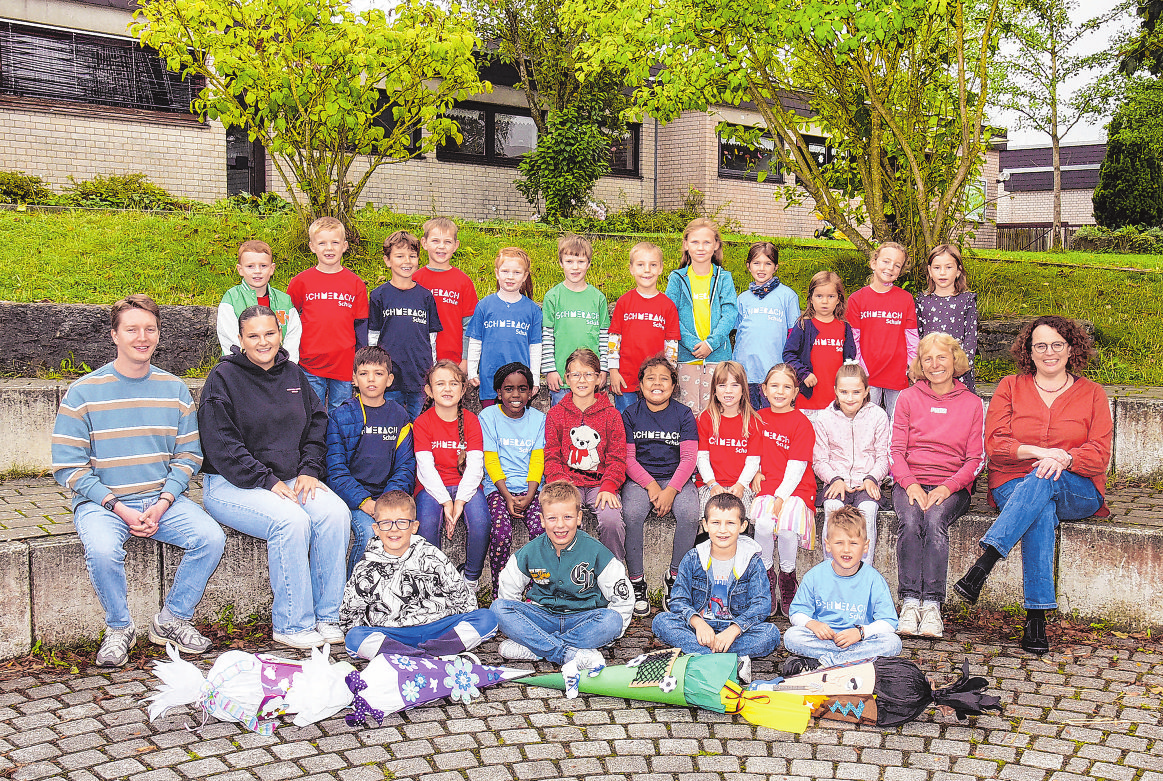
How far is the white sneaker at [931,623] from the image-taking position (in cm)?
517

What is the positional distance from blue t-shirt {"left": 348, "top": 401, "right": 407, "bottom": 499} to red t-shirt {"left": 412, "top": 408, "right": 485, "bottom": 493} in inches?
5.5

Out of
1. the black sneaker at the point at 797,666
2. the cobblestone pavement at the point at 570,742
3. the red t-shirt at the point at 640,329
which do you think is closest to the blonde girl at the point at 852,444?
the black sneaker at the point at 797,666

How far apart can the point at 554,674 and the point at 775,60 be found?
6640 millimetres

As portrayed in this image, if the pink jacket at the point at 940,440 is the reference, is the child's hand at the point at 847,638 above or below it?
below

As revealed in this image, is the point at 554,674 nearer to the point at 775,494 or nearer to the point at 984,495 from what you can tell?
the point at 775,494

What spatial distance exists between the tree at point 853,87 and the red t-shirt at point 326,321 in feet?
12.8

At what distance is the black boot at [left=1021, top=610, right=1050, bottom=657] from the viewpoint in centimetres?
496

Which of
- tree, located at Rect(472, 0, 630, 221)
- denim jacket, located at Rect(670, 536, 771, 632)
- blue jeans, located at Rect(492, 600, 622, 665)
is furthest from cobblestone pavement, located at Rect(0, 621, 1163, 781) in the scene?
tree, located at Rect(472, 0, 630, 221)

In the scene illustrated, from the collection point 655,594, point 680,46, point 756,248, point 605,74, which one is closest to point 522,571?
point 655,594

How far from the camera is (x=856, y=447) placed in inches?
223

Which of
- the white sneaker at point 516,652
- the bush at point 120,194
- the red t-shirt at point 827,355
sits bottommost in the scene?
the white sneaker at point 516,652

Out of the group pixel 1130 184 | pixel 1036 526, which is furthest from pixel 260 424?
pixel 1130 184

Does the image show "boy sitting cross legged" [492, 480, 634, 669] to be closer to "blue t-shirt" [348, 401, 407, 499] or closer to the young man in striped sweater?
"blue t-shirt" [348, 401, 407, 499]

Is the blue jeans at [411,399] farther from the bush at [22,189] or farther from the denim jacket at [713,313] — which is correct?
the bush at [22,189]
